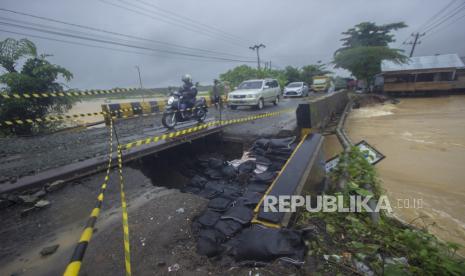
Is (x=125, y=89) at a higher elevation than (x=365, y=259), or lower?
higher

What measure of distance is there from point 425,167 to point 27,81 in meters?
15.8

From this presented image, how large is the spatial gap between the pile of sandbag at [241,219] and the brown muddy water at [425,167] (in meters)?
2.55

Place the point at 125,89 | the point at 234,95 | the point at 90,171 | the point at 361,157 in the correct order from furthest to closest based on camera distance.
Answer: the point at 234,95 → the point at 125,89 → the point at 90,171 → the point at 361,157

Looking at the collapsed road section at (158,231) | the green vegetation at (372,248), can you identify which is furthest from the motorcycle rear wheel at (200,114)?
the green vegetation at (372,248)

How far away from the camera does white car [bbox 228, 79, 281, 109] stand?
14102 millimetres

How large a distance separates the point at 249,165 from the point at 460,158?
8464 mm

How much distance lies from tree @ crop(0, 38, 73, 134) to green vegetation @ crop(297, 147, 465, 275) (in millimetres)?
11692

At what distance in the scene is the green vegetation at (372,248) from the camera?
2.04 m

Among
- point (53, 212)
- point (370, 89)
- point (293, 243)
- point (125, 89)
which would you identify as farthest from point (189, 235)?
point (370, 89)

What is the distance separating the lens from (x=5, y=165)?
197 inches

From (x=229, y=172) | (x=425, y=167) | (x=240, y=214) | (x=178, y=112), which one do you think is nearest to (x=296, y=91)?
(x=425, y=167)

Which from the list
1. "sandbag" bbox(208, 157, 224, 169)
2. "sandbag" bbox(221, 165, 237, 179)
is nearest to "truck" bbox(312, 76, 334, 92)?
"sandbag" bbox(208, 157, 224, 169)

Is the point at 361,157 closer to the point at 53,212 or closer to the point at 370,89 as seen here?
the point at 53,212

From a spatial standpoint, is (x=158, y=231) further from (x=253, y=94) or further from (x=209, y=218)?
(x=253, y=94)
